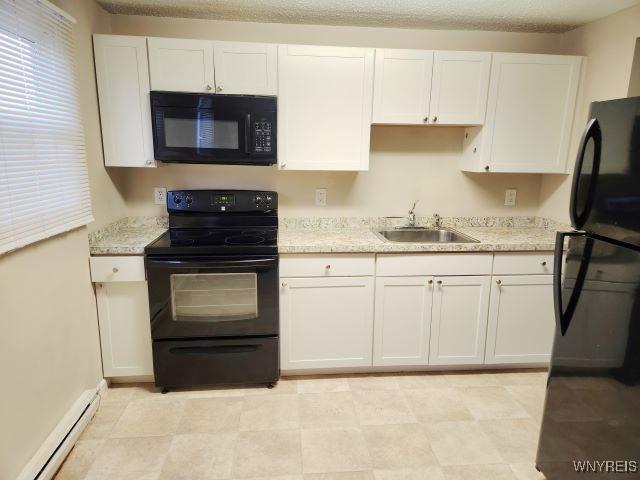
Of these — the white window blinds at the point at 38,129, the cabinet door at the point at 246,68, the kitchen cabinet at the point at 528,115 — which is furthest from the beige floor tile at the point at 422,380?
the white window blinds at the point at 38,129

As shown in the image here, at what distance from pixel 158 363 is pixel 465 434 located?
1763 millimetres

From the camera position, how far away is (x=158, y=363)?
7.55 ft

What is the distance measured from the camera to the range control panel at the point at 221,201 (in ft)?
8.49

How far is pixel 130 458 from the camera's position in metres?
1.87

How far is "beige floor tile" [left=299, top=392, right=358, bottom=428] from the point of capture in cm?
212

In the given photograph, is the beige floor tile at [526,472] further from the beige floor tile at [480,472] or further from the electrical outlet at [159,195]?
the electrical outlet at [159,195]

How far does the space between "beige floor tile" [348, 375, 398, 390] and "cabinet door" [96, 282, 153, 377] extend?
4.15ft

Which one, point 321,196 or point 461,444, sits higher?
point 321,196

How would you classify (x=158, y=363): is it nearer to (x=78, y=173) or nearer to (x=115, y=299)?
(x=115, y=299)

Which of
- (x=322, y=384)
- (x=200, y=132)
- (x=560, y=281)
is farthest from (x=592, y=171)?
(x=200, y=132)

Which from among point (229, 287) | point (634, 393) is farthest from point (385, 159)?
point (634, 393)

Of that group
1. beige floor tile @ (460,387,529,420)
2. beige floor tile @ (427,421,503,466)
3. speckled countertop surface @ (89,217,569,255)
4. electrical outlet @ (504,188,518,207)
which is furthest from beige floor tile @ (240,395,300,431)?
electrical outlet @ (504,188,518,207)

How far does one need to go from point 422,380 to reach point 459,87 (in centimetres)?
189

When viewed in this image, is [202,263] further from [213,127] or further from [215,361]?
[213,127]
